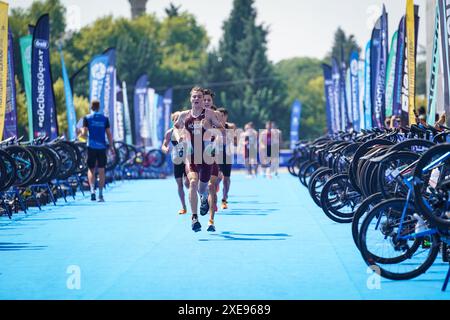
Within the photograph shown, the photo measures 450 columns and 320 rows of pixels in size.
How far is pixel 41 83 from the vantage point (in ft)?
64.6

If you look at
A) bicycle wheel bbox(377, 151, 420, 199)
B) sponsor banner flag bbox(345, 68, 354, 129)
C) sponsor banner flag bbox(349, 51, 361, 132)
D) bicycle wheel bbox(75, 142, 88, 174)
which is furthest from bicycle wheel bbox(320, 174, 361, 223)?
sponsor banner flag bbox(345, 68, 354, 129)

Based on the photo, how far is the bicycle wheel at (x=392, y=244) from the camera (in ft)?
25.3

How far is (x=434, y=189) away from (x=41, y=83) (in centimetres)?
1304

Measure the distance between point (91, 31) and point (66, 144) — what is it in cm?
7418

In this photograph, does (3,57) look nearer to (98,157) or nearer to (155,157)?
(98,157)

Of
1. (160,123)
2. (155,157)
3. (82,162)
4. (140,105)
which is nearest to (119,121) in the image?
(155,157)

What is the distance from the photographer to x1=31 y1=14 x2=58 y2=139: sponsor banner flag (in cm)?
1958

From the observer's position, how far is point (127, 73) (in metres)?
76.9

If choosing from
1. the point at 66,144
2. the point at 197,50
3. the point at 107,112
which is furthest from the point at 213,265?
the point at 197,50

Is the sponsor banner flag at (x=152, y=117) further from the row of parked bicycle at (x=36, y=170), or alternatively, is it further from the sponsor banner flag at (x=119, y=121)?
the row of parked bicycle at (x=36, y=170)

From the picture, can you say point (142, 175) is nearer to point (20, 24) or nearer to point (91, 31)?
point (20, 24)

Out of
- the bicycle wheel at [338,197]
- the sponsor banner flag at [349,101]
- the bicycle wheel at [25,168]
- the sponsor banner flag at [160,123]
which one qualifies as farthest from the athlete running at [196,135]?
the sponsor banner flag at [160,123]

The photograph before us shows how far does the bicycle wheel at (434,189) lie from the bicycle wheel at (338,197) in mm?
4119

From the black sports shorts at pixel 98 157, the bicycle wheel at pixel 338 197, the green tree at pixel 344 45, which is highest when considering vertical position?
the green tree at pixel 344 45
